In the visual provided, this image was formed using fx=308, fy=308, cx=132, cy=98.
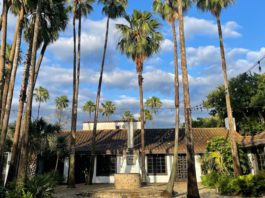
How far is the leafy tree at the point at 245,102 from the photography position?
31.2 metres

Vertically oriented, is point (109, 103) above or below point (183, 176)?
above

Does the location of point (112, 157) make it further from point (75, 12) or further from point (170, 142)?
point (75, 12)

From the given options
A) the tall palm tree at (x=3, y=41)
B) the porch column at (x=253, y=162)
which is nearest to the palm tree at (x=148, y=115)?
the porch column at (x=253, y=162)

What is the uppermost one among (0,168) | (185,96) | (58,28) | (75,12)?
(75,12)

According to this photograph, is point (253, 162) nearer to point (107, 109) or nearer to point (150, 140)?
point (150, 140)

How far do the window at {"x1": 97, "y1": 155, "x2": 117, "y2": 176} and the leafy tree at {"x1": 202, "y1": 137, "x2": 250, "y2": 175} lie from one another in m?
7.99

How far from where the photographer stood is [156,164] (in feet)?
84.7

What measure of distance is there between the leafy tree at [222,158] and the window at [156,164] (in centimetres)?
477

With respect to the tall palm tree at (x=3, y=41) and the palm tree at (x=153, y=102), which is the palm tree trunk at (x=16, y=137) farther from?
the palm tree at (x=153, y=102)

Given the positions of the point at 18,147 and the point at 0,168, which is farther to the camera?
the point at 18,147

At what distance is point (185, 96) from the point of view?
14.5 m

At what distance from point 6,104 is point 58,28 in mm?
6323

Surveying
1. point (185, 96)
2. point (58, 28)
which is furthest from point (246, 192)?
point (58, 28)

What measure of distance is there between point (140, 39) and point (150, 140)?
9.61 metres
